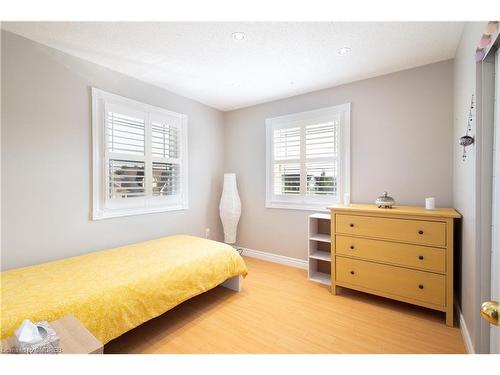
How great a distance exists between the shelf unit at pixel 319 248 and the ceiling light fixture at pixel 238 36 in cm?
208

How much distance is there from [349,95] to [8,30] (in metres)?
Result: 3.44

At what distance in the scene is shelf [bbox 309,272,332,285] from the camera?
2797mm

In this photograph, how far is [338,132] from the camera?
2.99m

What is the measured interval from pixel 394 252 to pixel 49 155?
3.41 meters

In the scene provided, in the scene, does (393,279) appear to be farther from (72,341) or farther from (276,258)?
(72,341)

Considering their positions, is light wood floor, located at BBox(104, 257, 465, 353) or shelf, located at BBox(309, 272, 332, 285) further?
shelf, located at BBox(309, 272, 332, 285)

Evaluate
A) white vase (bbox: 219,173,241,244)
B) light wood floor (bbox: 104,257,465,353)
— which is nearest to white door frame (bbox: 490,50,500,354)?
light wood floor (bbox: 104,257,465,353)

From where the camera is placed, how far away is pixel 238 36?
1.97 metres

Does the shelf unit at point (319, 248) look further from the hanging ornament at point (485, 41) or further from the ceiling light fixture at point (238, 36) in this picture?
the ceiling light fixture at point (238, 36)

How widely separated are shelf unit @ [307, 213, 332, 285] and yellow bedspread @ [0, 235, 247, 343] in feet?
3.20

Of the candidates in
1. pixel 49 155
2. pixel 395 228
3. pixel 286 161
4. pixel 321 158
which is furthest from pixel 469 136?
pixel 49 155

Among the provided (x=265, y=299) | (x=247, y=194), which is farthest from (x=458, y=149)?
(x=247, y=194)

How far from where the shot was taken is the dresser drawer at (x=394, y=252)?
201 cm

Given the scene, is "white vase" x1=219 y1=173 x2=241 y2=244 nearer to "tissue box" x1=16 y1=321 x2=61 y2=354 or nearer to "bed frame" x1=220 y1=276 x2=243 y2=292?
"bed frame" x1=220 y1=276 x2=243 y2=292
